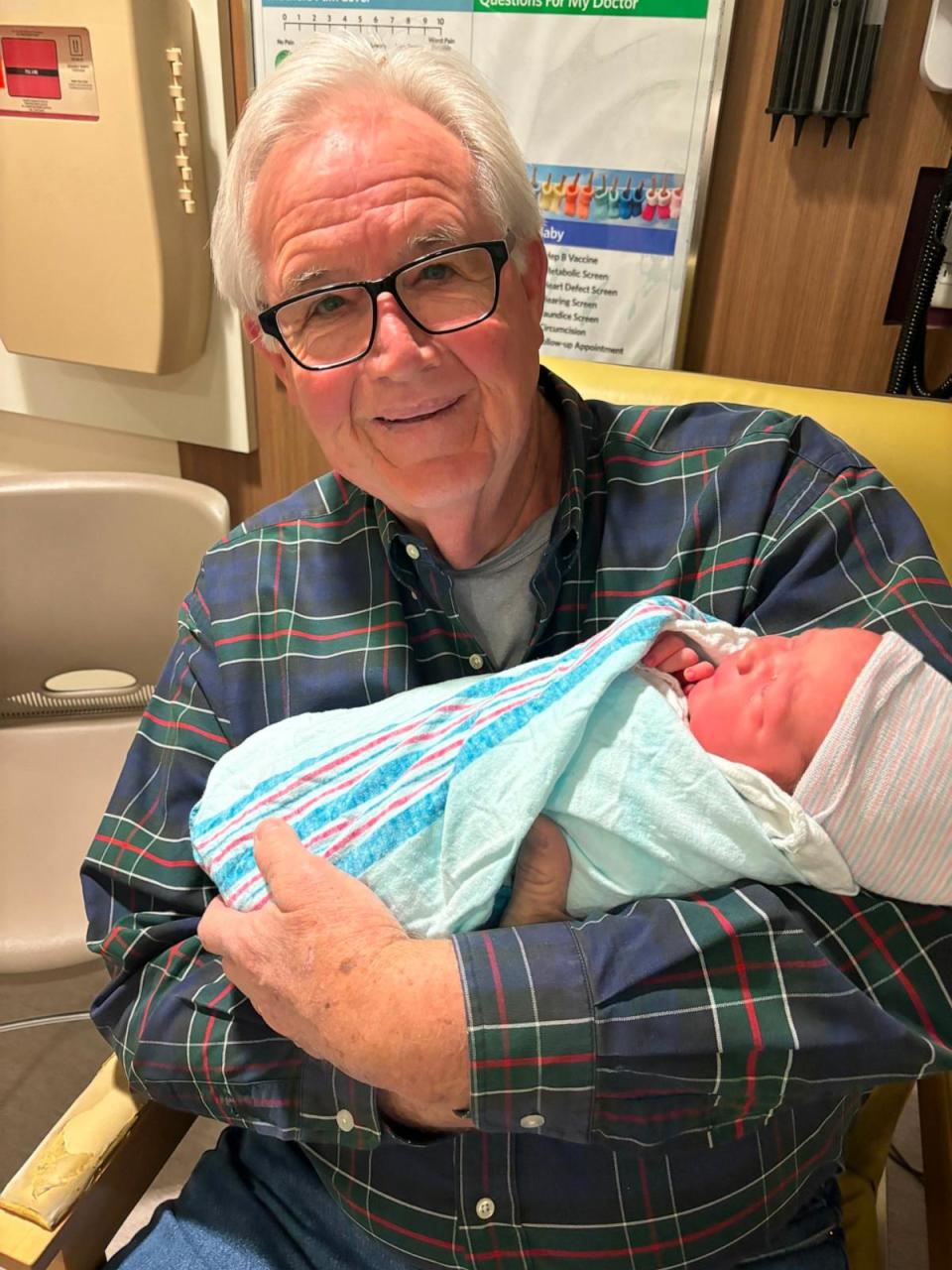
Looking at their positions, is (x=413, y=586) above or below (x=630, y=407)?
below

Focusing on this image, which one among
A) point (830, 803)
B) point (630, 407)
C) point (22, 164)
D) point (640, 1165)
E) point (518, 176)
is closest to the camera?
point (830, 803)

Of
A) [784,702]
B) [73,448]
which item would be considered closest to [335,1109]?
[784,702]

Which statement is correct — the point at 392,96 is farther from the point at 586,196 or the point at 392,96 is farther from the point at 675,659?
the point at 586,196

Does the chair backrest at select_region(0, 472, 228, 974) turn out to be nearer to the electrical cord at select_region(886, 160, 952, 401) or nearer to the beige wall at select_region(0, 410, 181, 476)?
the beige wall at select_region(0, 410, 181, 476)

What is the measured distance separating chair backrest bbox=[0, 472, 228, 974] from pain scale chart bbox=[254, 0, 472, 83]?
87 centimetres

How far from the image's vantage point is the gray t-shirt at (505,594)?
113 cm

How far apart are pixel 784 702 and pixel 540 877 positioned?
0.27 meters

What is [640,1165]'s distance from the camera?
2.97 feet

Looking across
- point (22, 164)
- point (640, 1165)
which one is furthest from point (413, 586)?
point (22, 164)

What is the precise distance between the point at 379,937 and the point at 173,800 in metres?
0.39

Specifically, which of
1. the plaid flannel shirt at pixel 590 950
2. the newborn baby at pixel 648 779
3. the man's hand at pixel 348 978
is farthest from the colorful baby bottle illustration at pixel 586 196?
the man's hand at pixel 348 978

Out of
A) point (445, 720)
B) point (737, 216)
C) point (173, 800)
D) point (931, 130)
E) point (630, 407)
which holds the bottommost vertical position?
point (173, 800)

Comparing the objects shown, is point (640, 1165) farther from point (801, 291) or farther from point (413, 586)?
point (801, 291)

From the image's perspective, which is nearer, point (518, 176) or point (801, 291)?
point (518, 176)
